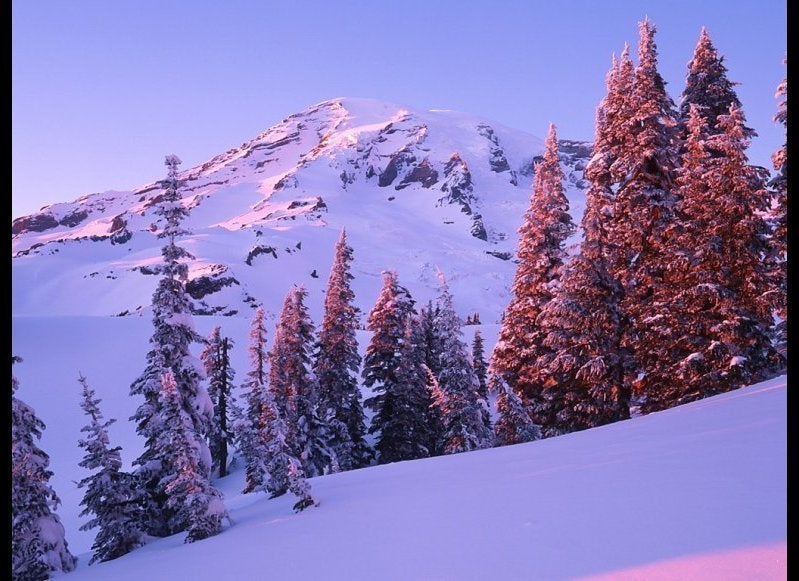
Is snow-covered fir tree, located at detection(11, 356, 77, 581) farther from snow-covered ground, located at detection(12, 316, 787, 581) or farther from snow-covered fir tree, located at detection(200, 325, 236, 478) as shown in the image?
snow-covered fir tree, located at detection(200, 325, 236, 478)

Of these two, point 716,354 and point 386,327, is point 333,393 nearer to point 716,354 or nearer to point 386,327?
point 386,327

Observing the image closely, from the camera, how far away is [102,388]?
5259 cm

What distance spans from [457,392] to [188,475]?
508 inches

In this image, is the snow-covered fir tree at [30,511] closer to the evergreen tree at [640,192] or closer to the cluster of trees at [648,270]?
the cluster of trees at [648,270]

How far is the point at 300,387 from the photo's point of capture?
3222cm

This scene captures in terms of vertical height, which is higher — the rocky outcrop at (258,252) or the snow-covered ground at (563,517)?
the rocky outcrop at (258,252)

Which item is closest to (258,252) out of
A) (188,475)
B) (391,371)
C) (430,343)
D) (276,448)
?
(430,343)

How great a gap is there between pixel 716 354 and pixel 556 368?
5528 millimetres

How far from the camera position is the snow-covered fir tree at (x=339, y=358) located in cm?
3130

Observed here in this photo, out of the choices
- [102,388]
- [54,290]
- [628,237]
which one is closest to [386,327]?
[628,237]

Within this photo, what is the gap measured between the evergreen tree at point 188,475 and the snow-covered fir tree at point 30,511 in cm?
266

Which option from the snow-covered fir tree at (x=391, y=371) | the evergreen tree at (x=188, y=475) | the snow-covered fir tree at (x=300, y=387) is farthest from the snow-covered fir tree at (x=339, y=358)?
the evergreen tree at (x=188, y=475)

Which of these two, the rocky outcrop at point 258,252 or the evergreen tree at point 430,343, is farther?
the rocky outcrop at point 258,252

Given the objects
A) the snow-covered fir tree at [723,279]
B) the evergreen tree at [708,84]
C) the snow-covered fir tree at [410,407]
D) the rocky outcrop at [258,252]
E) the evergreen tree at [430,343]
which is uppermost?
the rocky outcrop at [258,252]
